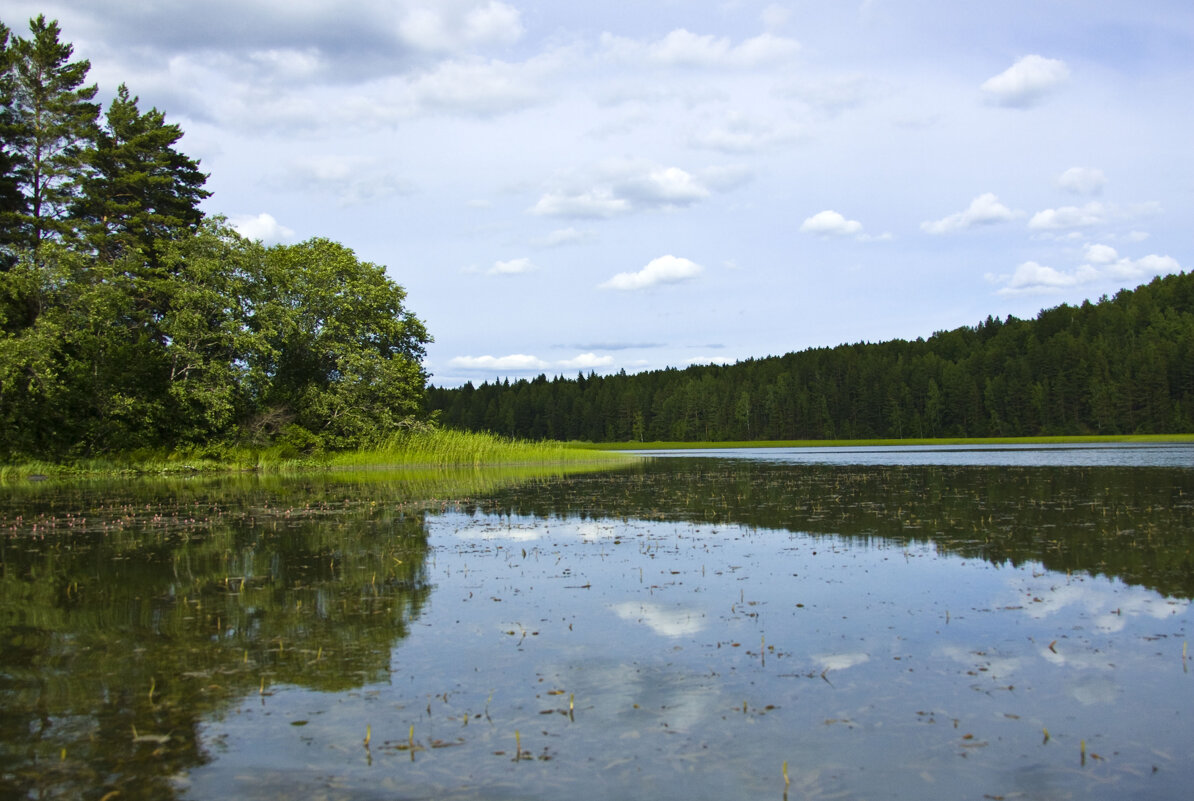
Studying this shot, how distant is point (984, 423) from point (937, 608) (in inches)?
5968

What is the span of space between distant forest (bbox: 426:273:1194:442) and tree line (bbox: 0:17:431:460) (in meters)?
82.3

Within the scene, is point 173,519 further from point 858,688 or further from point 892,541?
point 858,688

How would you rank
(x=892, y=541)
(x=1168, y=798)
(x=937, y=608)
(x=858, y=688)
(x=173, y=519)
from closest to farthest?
1. (x=1168, y=798)
2. (x=858, y=688)
3. (x=937, y=608)
4. (x=892, y=541)
5. (x=173, y=519)

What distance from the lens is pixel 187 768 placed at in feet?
17.6

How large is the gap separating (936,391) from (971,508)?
461 ft

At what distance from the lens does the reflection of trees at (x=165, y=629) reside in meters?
5.68


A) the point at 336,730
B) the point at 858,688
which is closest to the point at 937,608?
the point at 858,688

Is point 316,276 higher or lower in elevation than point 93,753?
higher

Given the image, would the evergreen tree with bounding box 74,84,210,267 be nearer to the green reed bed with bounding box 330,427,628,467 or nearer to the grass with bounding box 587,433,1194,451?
the green reed bed with bounding box 330,427,628,467

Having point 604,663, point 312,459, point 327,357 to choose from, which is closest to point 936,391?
point 327,357

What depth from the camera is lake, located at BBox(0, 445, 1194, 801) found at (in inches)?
208

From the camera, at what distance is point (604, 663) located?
7641 millimetres

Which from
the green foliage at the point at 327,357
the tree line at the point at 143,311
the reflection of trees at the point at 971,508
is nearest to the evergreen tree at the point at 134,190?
the tree line at the point at 143,311

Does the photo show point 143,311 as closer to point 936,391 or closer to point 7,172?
point 7,172
